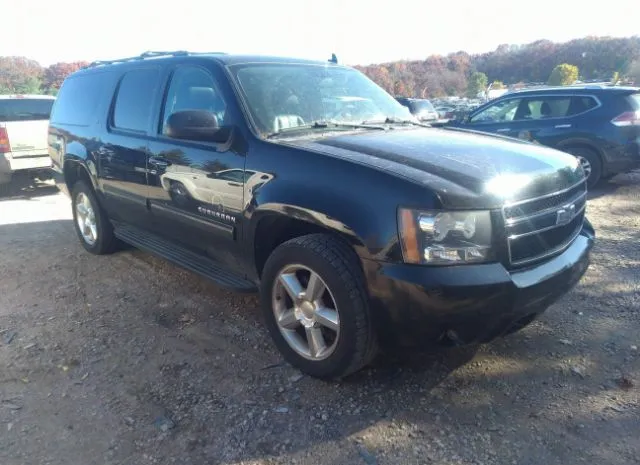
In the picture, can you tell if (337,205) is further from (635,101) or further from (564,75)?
(564,75)

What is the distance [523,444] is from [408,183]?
1.35m

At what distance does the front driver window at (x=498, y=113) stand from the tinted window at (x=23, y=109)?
25.8ft

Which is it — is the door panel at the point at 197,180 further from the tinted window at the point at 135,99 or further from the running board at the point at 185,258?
the tinted window at the point at 135,99

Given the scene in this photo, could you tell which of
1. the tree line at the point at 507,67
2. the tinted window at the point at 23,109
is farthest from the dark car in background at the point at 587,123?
the tree line at the point at 507,67

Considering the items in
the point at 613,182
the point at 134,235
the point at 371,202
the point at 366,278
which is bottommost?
the point at 613,182

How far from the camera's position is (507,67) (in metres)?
69.1

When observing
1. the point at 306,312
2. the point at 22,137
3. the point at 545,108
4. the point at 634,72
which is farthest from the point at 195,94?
the point at 634,72

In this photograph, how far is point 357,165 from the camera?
8.89 ft

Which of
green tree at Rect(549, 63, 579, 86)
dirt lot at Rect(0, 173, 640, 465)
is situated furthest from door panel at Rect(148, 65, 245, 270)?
green tree at Rect(549, 63, 579, 86)

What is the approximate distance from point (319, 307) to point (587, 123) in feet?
23.4

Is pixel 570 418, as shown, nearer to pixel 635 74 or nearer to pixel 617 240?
pixel 617 240

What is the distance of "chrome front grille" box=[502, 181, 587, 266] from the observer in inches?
103

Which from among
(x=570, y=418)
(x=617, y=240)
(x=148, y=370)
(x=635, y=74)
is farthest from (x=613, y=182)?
(x=635, y=74)

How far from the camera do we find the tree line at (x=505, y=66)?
56312mm
